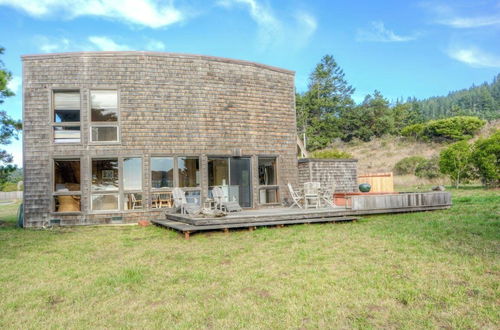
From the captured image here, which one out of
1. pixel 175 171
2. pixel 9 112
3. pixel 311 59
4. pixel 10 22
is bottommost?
pixel 175 171

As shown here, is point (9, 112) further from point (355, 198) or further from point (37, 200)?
point (355, 198)

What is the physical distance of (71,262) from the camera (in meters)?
5.42

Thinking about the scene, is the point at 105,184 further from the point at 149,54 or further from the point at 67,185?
the point at 149,54

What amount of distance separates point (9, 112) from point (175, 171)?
6.28 metres

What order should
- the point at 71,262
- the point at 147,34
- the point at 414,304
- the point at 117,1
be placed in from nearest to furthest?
1. the point at 414,304
2. the point at 71,262
3. the point at 117,1
4. the point at 147,34

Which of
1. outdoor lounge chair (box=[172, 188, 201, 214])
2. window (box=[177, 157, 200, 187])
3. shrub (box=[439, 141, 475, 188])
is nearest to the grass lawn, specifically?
outdoor lounge chair (box=[172, 188, 201, 214])

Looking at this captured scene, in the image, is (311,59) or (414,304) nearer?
(414,304)

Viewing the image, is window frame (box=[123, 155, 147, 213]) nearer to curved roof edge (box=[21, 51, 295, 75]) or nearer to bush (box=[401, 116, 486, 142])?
curved roof edge (box=[21, 51, 295, 75])

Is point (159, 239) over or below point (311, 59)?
below

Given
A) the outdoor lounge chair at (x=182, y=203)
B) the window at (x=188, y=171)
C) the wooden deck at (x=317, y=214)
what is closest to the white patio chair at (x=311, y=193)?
the wooden deck at (x=317, y=214)

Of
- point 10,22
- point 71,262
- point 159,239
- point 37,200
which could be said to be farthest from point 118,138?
point 10,22

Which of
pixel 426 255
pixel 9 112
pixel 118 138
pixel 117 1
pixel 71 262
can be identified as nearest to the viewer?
pixel 426 255

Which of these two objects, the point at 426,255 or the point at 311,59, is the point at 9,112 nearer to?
the point at 426,255

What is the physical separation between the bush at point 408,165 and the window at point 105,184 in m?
22.4
